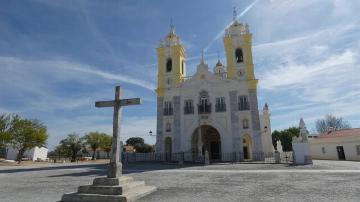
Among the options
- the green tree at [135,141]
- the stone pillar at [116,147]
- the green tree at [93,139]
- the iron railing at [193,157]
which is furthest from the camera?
the green tree at [135,141]

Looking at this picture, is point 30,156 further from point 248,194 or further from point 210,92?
point 248,194

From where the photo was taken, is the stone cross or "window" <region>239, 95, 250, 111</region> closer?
→ the stone cross

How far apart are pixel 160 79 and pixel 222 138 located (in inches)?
429

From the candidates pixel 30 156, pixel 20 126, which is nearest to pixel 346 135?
pixel 20 126

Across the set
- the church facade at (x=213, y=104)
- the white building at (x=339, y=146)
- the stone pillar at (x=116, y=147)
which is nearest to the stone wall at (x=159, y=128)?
the church facade at (x=213, y=104)

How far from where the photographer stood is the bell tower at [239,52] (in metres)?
32.5

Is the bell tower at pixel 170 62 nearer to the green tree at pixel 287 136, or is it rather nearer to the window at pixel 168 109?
the window at pixel 168 109

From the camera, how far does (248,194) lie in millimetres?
8188

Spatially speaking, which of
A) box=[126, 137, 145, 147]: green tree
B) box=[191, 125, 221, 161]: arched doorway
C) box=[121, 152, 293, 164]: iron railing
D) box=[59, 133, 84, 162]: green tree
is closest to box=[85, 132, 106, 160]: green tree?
box=[59, 133, 84, 162]: green tree

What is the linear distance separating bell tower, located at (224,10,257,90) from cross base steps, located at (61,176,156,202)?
26.0m

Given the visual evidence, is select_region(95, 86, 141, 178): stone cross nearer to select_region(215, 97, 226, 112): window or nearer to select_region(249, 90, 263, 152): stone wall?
select_region(249, 90, 263, 152): stone wall

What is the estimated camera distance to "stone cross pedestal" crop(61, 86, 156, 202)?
736 cm

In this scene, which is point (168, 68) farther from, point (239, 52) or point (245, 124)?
point (245, 124)

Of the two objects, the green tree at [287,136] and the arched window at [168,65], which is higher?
the arched window at [168,65]
